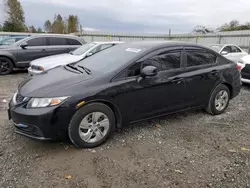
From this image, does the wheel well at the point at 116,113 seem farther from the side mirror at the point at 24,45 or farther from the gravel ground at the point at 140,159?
the side mirror at the point at 24,45

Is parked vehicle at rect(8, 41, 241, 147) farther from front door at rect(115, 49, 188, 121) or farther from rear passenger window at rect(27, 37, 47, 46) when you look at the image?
rear passenger window at rect(27, 37, 47, 46)

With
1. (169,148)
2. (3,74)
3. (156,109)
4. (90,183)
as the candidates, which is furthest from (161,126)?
(3,74)

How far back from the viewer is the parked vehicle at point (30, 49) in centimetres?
834

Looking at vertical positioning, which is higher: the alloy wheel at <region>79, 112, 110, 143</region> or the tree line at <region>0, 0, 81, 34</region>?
the tree line at <region>0, 0, 81, 34</region>

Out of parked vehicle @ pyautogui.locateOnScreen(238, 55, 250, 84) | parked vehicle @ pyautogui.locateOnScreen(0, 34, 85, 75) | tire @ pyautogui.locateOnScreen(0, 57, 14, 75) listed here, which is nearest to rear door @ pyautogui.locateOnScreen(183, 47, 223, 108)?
parked vehicle @ pyautogui.locateOnScreen(238, 55, 250, 84)

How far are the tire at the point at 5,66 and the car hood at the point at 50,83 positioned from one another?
5860 millimetres

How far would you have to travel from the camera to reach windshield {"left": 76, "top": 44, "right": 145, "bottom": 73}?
11.1 ft

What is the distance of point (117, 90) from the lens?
3.14 meters

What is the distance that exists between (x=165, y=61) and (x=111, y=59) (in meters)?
0.94

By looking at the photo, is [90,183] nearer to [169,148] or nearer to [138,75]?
[169,148]

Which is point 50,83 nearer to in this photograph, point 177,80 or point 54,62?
point 177,80

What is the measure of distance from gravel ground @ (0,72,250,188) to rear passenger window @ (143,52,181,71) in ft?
3.59

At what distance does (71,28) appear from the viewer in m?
42.5

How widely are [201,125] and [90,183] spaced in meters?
2.48
